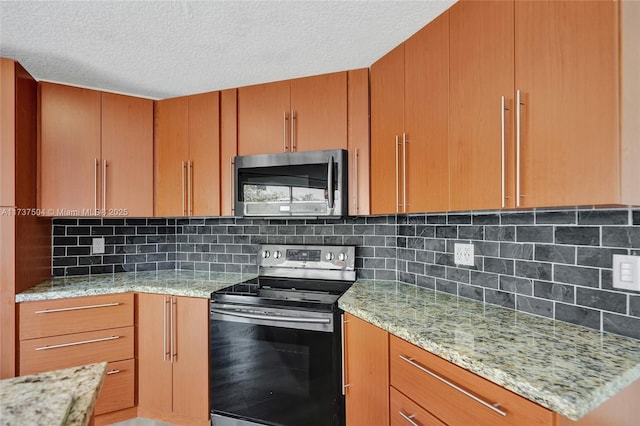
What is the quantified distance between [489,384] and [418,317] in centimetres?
45

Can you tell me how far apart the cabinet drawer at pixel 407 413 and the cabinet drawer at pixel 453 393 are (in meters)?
0.02

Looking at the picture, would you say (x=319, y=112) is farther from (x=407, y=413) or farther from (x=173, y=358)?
(x=173, y=358)

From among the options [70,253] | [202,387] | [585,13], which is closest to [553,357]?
[585,13]

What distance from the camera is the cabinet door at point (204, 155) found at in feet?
7.33

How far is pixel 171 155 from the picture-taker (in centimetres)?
232

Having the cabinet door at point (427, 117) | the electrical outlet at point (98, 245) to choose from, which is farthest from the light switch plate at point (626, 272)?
the electrical outlet at point (98, 245)

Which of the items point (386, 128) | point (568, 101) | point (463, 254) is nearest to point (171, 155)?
point (386, 128)

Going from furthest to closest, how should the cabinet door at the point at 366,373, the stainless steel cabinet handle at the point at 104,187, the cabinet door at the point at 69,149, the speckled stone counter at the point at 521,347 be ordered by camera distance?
the stainless steel cabinet handle at the point at 104,187, the cabinet door at the point at 69,149, the cabinet door at the point at 366,373, the speckled stone counter at the point at 521,347

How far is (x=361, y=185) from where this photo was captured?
1.92 metres

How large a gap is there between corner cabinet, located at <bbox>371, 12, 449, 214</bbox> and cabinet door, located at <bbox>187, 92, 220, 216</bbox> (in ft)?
3.54

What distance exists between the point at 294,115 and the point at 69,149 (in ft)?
4.99

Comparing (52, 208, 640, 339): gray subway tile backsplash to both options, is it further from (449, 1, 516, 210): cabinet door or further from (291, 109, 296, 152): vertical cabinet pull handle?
(291, 109, 296, 152): vertical cabinet pull handle

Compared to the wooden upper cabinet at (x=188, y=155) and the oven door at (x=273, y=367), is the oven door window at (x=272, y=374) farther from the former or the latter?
the wooden upper cabinet at (x=188, y=155)

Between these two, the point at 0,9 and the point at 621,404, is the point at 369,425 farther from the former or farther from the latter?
the point at 0,9
